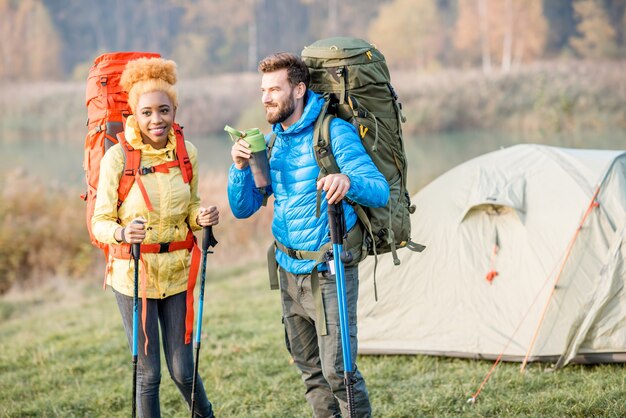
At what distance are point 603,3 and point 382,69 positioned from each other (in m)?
40.9

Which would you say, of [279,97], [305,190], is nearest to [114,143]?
[279,97]

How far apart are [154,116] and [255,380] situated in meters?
2.75

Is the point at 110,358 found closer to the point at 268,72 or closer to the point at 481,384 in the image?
the point at 481,384

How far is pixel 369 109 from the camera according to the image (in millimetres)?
4090

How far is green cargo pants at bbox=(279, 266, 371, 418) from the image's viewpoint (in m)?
3.97

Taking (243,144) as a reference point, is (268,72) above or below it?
above

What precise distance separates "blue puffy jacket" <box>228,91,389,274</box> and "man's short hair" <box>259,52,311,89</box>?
0.10m

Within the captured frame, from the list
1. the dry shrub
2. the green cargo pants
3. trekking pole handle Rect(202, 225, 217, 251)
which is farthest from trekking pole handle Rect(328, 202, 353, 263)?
the dry shrub

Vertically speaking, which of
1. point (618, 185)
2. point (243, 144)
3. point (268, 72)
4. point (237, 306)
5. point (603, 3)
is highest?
point (603, 3)

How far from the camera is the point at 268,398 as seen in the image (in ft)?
19.2

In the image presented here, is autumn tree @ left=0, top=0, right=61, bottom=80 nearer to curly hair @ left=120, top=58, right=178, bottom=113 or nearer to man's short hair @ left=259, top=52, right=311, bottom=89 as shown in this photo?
curly hair @ left=120, top=58, right=178, bottom=113

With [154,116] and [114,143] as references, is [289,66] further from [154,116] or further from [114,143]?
[114,143]

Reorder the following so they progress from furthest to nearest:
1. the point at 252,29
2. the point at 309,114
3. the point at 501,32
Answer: the point at 252,29, the point at 501,32, the point at 309,114

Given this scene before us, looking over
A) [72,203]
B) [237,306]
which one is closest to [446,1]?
[72,203]
